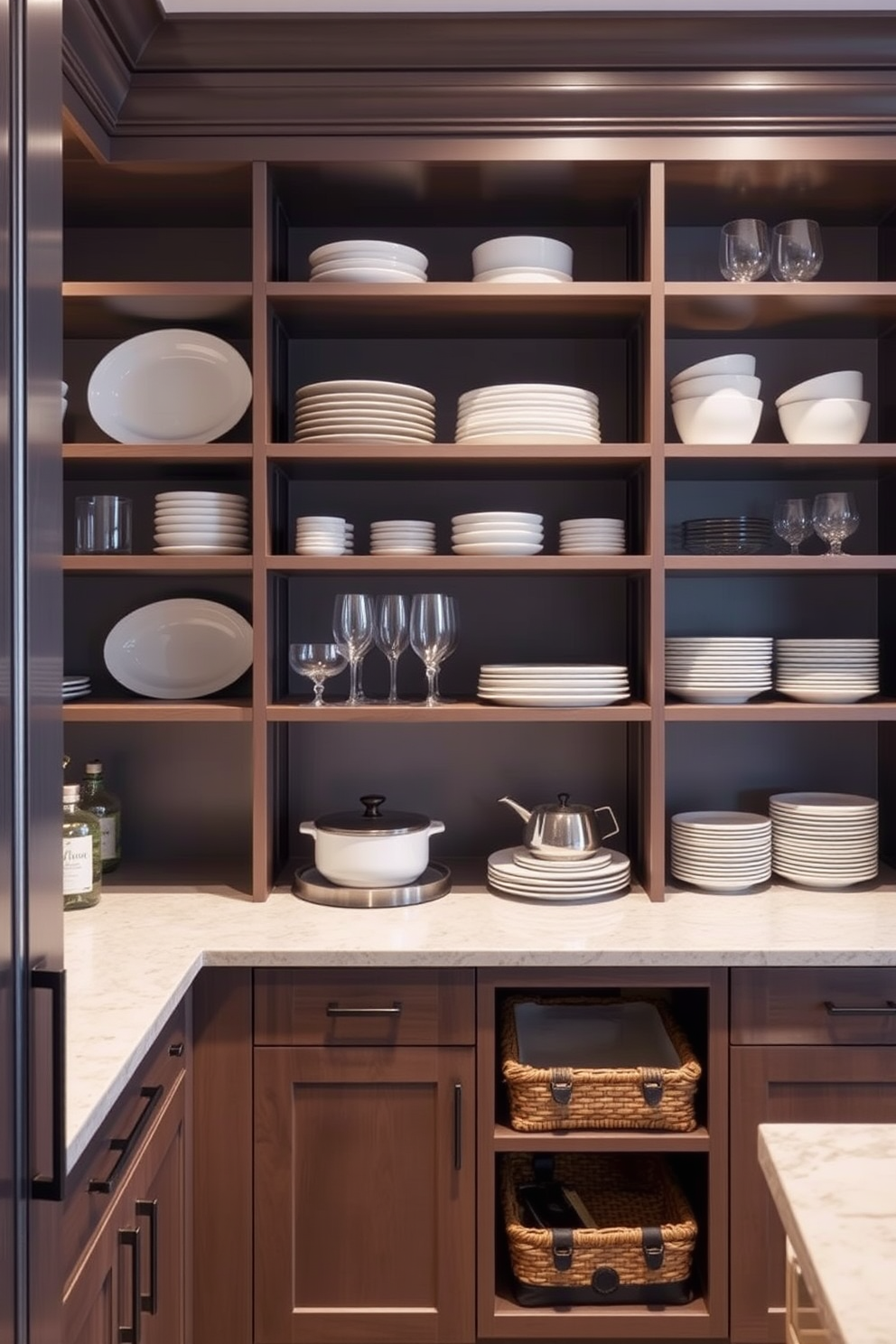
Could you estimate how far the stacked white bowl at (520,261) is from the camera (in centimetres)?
226

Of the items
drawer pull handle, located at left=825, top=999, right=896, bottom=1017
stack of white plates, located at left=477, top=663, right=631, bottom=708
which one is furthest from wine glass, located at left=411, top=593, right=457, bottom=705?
drawer pull handle, located at left=825, top=999, right=896, bottom=1017

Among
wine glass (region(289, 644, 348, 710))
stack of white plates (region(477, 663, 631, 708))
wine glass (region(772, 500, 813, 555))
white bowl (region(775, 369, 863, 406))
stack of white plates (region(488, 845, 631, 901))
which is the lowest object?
stack of white plates (region(488, 845, 631, 901))

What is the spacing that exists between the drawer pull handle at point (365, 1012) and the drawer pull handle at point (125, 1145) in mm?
360

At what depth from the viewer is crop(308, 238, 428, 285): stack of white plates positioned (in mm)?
2244

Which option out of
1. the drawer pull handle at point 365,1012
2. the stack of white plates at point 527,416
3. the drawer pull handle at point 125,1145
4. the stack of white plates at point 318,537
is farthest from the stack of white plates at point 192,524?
the drawer pull handle at point 125,1145

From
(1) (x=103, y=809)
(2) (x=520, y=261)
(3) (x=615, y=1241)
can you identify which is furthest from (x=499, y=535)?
(3) (x=615, y=1241)

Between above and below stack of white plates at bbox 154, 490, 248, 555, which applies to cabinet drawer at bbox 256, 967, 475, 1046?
below

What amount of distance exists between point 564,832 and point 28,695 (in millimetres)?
1510

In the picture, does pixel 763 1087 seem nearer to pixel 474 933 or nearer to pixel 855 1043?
pixel 855 1043

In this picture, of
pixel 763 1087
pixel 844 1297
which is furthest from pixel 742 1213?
pixel 844 1297

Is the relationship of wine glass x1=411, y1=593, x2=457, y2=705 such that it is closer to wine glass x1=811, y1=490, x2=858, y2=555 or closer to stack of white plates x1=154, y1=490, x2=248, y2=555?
stack of white plates x1=154, y1=490, x2=248, y2=555

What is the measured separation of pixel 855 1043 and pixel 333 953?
92 centimetres

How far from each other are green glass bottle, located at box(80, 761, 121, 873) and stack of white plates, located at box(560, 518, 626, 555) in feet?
3.64

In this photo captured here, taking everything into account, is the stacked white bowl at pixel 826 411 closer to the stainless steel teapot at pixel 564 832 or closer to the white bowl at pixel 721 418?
the white bowl at pixel 721 418
